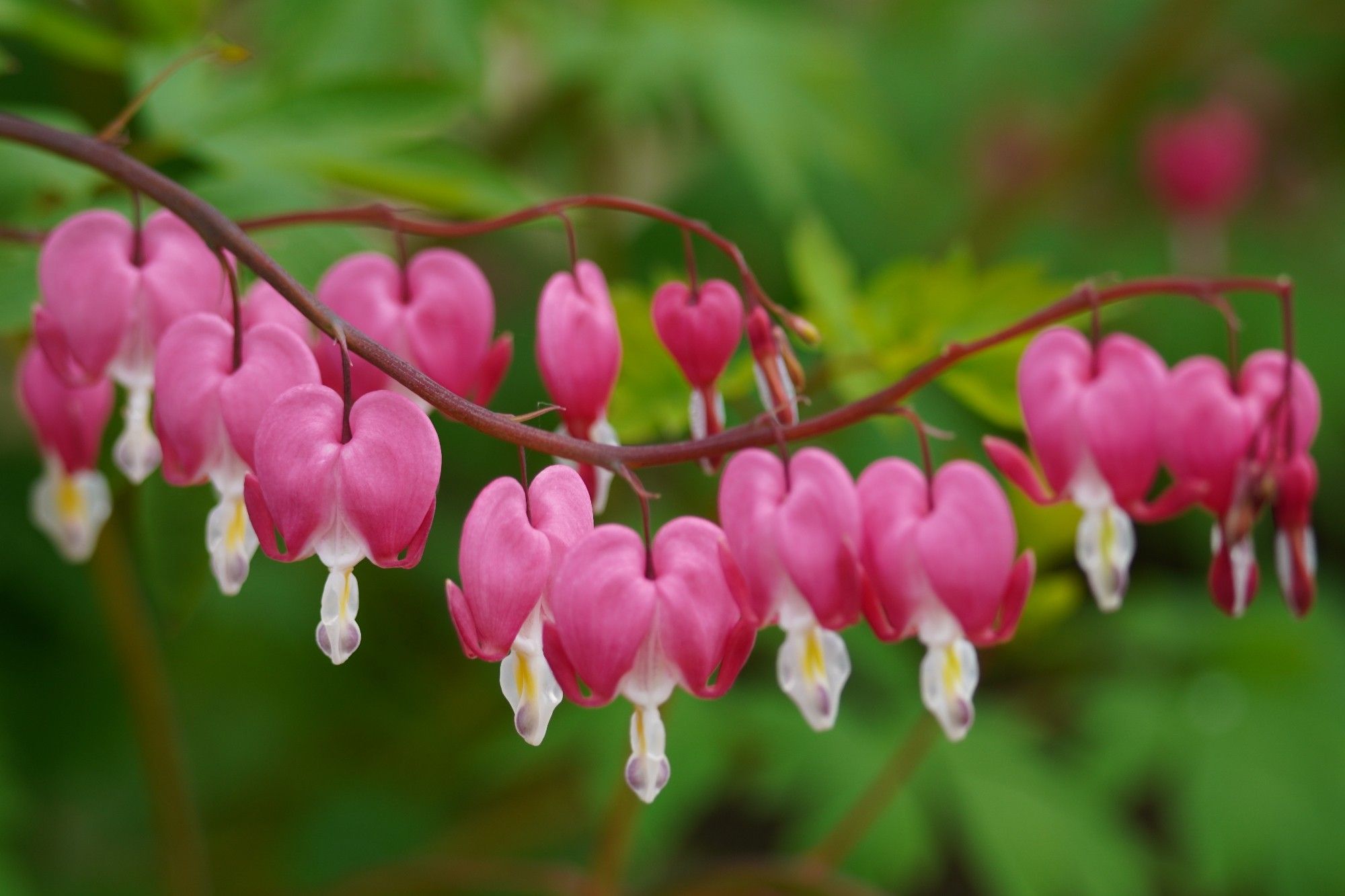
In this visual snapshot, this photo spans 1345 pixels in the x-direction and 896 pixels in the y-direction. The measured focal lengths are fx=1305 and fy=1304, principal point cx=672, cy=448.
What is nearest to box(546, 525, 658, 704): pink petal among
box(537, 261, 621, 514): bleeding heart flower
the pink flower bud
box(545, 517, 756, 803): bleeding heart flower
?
box(545, 517, 756, 803): bleeding heart flower

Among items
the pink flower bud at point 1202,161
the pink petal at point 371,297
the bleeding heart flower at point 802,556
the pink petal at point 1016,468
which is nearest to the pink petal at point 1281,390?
the pink petal at point 1016,468

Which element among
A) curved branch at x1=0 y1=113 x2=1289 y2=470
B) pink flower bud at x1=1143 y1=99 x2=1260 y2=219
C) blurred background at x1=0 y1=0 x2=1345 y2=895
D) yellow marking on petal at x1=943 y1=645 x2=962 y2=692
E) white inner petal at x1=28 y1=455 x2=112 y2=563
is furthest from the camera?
pink flower bud at x1=1143 y1=99 x2=1260 y2=219

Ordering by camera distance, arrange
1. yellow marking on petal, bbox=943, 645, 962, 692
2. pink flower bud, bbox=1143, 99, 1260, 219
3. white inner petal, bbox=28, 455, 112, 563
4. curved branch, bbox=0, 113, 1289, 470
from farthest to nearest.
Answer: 1. pink flower bud, bbox=1143, 99, 1260, 219
2. white inner petal, bbox=28, 455, 112, 563
3. yellow marking on petal, bbox=943, 645, 962, 692
4. curved branch, bbox=0, 113, 1289, 470

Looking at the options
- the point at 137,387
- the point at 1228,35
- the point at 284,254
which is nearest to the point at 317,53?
the point at 284,254

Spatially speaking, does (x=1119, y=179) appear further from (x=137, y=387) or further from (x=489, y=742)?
(x=137, y=387)

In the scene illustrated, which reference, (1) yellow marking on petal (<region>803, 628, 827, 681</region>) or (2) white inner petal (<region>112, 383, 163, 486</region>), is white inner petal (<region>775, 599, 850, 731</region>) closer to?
(1) yellow marking on petal (<region>803, 628, 827, 681</region>)

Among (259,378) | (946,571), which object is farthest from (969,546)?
(259,378)

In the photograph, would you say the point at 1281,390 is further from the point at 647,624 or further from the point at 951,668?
the point at 647,624

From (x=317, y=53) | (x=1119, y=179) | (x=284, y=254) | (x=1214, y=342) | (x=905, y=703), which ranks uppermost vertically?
(x=317, y=53)

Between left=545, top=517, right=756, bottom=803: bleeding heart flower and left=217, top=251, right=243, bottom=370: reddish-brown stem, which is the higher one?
left=217, top=251, right=243, bottom=370: reddish-brown stem
